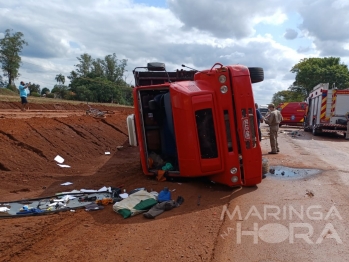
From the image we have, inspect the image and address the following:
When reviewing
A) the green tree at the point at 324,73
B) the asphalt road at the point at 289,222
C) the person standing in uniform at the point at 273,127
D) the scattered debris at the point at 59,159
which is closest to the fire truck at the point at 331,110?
the person standing in uniform at the point at 273,127

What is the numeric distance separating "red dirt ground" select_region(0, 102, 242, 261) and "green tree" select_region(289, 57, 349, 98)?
38852mm

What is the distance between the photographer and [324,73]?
4253cm

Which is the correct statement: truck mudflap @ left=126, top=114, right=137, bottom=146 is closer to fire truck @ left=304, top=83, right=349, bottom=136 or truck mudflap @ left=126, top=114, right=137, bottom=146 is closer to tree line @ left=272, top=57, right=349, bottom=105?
fire truck @ left=304, top=83, right=349, bottom=136

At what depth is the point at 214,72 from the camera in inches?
221

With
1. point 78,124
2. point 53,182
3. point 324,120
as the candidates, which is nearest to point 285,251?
point 53,182

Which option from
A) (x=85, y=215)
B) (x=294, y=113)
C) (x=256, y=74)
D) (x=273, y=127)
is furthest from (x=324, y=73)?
(x=85, y=215)

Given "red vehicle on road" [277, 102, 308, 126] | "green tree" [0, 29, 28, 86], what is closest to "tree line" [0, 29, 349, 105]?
"green tree" [0, 29, 28, 86]

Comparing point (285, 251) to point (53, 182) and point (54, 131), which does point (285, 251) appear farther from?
point (54, 131)

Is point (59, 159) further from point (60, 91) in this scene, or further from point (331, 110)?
point (60, 91)

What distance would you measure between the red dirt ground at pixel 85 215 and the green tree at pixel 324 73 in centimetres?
3885

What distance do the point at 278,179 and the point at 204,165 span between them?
212cm

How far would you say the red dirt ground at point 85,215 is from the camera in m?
3.66

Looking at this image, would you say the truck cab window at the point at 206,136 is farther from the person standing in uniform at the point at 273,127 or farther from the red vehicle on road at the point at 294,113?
the red vehicle on road at the point at 294,113

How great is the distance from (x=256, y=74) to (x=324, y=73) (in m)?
40.9
